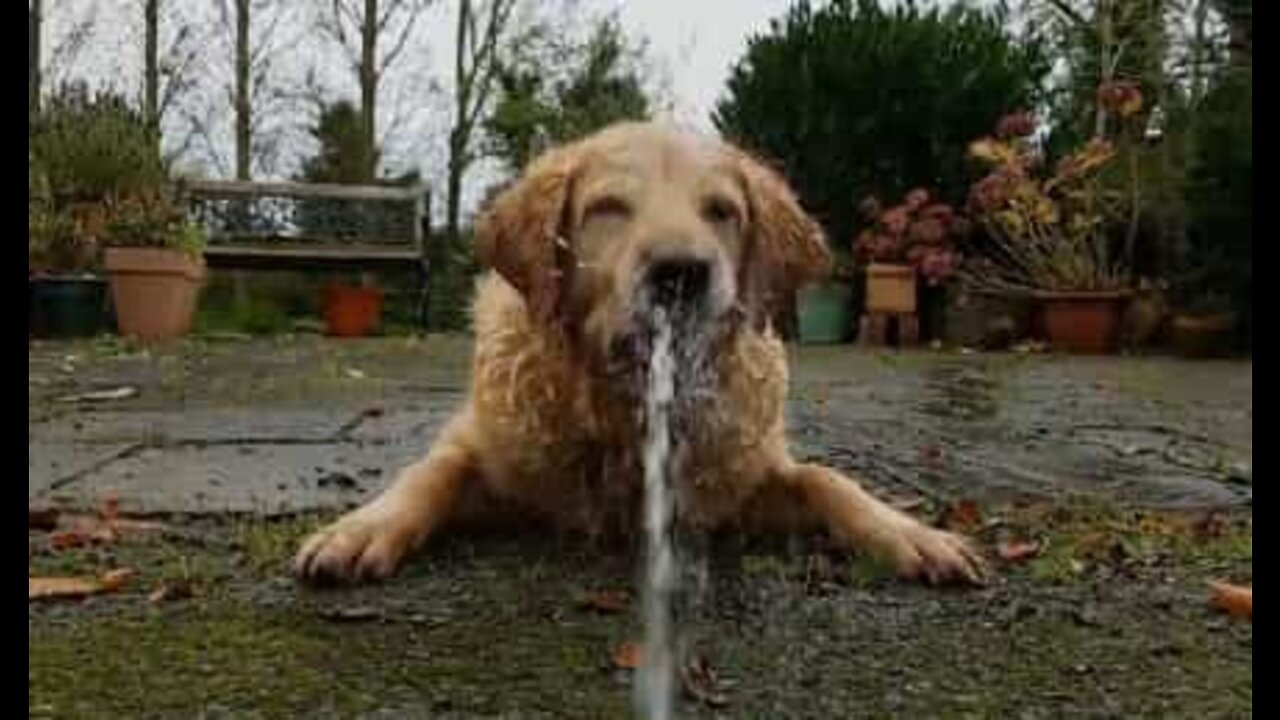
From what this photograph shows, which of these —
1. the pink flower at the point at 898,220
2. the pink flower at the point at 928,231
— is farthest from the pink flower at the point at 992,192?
the pink flower at the point at 898,220

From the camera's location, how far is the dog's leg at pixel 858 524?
2.37 m

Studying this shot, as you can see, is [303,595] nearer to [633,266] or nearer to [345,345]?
[633,266]

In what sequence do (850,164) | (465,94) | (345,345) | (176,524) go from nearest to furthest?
(176,524)
(345,345)
(850,164)
(465,94)

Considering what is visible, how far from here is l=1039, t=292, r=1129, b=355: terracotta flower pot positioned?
33.0 feet

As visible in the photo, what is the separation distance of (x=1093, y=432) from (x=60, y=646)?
382cm

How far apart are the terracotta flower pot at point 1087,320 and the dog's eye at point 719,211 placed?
25.4ft

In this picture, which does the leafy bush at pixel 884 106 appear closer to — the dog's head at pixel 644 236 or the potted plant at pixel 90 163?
the potted plant at pixel 90 163

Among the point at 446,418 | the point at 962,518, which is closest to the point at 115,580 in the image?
the point at 962,518

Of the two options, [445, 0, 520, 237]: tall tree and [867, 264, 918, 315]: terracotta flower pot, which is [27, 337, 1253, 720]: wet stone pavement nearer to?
[867, 264, 918, 315]: terracotta flower pot

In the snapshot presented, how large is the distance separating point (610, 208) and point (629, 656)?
3.54ft

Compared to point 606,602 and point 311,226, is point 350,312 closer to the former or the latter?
point 311,226

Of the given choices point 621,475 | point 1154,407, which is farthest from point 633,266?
point 1154,407

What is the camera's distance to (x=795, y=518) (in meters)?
2.74

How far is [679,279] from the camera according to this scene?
2.48 meters
